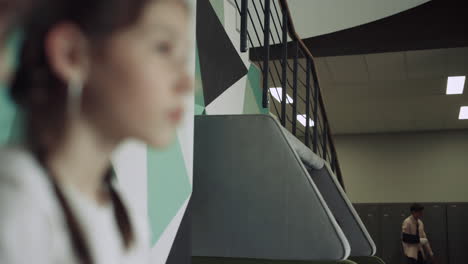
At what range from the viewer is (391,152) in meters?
11.3

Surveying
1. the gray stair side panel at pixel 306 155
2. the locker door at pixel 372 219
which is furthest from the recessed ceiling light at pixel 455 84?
the gray stair side panel at pixel 306 155

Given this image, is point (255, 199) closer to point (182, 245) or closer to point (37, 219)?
point (182, 245)

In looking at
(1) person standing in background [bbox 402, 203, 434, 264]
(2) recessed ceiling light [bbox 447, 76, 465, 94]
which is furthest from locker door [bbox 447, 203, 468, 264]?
(1) person standing in background [bbox 402, 203, 434, 264]

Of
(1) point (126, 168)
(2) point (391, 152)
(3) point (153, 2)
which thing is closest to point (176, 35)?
(3) point (153, 2)

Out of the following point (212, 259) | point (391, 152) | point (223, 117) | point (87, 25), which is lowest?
point (212, 259)

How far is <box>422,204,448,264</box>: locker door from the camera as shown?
394 inches

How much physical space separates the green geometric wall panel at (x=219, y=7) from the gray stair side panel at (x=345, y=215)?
107 centimetres

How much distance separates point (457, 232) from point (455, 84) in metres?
3.29

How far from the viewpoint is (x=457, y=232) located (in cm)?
1001

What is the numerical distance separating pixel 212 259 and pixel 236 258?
9cm

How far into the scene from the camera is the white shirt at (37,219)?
2.00 feet

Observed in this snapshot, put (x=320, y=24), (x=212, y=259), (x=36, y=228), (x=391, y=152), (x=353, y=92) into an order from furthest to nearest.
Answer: (x=391, y=152) < (x=353, y=92) < (x=320, y=24) < (x=212, y=259) < (x=36, y=228)

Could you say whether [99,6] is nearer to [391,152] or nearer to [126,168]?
[126,168]

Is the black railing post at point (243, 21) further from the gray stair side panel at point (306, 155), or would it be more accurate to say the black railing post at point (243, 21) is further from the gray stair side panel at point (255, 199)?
the gray stair side panel at point (255, 199)
